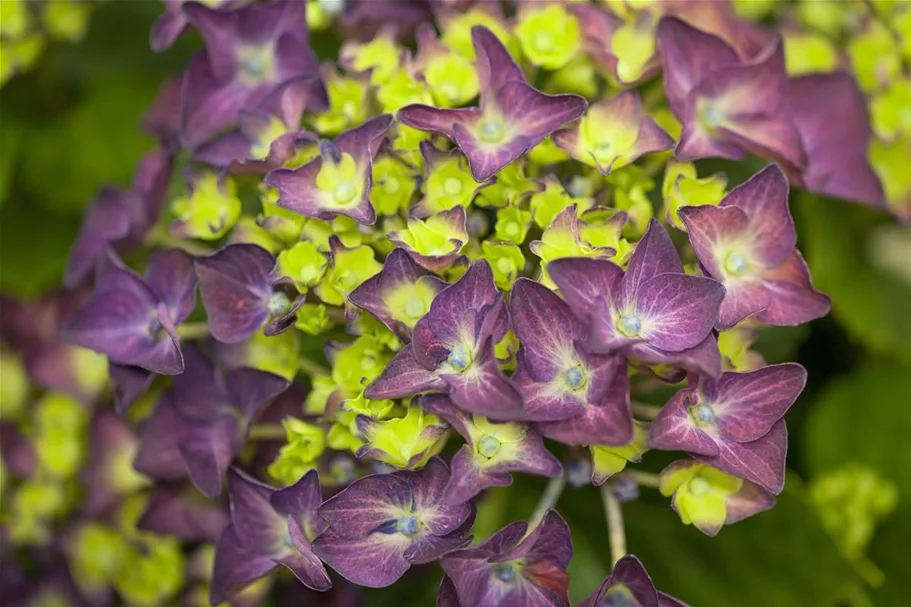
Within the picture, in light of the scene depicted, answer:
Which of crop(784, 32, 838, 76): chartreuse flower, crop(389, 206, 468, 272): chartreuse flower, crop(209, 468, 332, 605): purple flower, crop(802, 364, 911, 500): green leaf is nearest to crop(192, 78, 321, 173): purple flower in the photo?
crop(389, 206, 468, 272): chartreuse flower

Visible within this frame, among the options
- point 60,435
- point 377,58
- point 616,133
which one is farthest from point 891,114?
point 60,435

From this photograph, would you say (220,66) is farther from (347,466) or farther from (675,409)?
(675,409)

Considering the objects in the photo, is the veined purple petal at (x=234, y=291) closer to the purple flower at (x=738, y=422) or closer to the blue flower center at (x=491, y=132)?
the blue flower center at (x=491, y=132)

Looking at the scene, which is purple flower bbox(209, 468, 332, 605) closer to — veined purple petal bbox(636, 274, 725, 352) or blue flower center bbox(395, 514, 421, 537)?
blue flower center bbox(395, 514, 421, 537)

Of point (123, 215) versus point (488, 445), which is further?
point (123, 215)

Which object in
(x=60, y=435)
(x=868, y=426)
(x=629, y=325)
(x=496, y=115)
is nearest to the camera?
(x=629, y=325)

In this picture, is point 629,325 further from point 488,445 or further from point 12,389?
point 12,389
